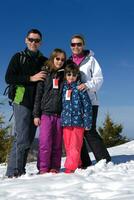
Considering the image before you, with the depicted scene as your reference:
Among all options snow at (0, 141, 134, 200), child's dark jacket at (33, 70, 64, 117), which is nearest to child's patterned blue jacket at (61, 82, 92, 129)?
child's dark jacket at (33, 70, 64, 117)

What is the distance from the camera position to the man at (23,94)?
24.8ft

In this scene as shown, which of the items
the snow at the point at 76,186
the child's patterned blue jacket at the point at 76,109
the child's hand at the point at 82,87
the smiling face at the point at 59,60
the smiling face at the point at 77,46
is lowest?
the snow at the point at 76,186

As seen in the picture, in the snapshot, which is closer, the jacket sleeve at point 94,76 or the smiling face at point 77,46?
the jacket sleeve at point 94,76

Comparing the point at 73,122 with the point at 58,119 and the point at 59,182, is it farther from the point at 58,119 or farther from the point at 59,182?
the point at 59,182

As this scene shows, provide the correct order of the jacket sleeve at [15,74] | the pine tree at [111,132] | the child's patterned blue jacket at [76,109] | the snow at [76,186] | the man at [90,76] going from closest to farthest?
the snow at [76,186] < the jacket sleeve at [15,74] < the child's patterned blue jacket at [76,109] < the man at [90,76] < the pine tree at [111,132]

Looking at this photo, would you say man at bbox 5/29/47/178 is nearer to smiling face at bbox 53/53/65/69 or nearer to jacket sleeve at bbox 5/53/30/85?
jacket sleeve at bbox 5/53/30/85

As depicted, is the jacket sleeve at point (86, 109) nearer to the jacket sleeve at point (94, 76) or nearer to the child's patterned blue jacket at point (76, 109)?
the child's patterned blue jacket at point (76, 109)

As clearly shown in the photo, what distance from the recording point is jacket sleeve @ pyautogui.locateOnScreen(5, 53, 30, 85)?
7543 millimetres

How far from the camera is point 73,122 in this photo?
770 cm

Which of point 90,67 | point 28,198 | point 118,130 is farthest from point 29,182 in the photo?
point 118,130

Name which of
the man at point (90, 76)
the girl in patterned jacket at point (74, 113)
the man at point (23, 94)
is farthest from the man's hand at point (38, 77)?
the man at point (90, 76)

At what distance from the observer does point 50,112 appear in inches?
303

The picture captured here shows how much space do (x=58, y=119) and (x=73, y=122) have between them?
0.96ft

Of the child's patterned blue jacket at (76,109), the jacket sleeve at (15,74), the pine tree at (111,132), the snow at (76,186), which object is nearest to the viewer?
the snow at (76,186)
